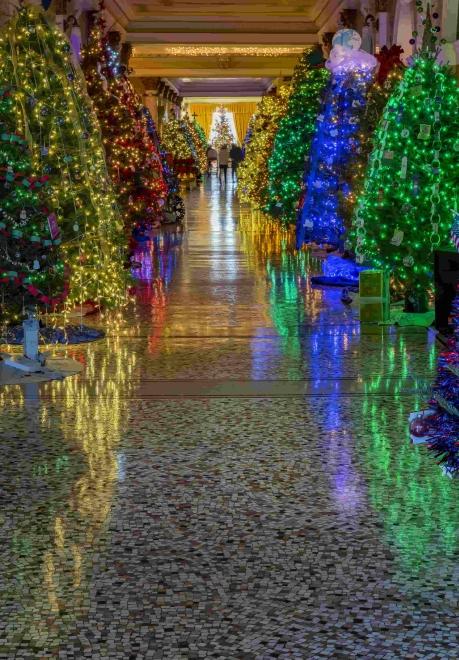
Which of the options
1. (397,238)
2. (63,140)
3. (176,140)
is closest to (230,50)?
(176,140)

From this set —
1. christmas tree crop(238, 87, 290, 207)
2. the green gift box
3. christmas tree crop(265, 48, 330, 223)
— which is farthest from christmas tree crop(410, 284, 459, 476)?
christmas tree crop(238, 87, 290, 207)

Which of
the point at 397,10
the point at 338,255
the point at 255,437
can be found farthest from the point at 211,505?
the point at 397,10

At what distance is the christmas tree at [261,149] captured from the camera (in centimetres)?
2145

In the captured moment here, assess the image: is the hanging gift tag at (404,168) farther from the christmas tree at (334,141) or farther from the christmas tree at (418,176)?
the christmas tree at (334,141)

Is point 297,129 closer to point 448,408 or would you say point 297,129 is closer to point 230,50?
point 230,50

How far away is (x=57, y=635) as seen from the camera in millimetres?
3133

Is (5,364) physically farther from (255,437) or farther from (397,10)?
(397,10)

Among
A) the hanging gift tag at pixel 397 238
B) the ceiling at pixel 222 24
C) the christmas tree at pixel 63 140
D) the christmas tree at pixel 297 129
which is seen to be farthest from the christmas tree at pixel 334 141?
the ceiling at pixel 222 24

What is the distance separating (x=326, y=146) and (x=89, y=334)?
6.08 meters

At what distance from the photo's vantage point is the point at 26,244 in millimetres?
7133

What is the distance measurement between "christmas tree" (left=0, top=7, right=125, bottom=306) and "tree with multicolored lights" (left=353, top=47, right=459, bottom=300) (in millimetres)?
2157

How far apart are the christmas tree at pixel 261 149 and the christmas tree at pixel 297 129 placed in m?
2.60

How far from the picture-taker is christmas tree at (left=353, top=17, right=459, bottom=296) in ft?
28.4

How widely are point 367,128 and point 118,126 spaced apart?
3.88m
